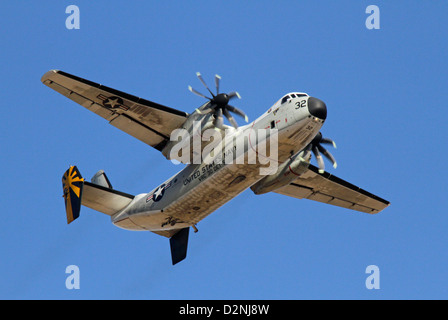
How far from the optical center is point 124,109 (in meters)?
28.0

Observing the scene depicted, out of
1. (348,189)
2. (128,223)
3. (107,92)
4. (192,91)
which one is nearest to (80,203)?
(128,223)

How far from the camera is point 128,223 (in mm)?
30500

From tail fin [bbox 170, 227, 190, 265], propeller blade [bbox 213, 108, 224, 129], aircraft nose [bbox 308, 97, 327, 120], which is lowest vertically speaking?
tail fin [bbox 170, 227, 190, 265]

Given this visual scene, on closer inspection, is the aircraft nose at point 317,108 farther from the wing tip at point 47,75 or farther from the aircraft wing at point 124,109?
the wing tip at point 47,75

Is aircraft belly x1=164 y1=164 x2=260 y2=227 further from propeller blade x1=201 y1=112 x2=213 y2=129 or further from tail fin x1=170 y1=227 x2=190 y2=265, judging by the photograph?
tail fin x1=170 y1=227 x2=190 y2=265

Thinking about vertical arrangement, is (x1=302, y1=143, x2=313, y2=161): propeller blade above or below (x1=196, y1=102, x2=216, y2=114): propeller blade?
below

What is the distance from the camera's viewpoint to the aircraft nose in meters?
24.3

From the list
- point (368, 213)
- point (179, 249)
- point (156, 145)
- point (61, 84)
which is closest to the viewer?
point (61, 84)

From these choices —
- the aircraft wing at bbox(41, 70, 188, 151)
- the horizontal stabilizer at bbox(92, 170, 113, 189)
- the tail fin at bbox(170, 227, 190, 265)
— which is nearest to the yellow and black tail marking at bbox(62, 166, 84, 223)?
the horizontal stabilizer at bbox(92, 170, 113, 189)

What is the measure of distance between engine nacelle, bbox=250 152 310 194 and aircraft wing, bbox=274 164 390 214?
378cm

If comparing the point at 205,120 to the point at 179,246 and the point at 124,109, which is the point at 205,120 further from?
the point at 179,246

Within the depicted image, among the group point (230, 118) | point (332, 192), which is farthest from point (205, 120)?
point (332, 192)

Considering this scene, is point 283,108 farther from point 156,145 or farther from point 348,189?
point 348,189

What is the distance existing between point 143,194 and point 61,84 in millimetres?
6285
